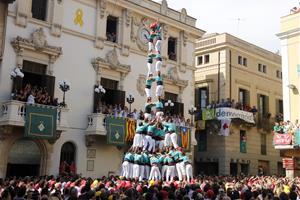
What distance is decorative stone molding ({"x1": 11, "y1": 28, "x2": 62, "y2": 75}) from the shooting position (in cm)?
2319

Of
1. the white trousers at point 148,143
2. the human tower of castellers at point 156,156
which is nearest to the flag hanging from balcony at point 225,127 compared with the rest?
the human tower of castellers at point 156,156

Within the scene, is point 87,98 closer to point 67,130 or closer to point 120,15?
point 67,130

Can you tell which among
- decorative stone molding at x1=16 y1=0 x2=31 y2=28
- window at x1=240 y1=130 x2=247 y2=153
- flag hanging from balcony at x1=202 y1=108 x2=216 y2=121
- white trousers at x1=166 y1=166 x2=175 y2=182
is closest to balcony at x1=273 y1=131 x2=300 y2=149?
flag hanging from balcony at x1=202 y1=108 x2=216 y2=121

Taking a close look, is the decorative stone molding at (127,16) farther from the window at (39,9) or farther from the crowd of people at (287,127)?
the crowd of people at (287,127)

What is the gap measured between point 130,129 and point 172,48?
8.77 m

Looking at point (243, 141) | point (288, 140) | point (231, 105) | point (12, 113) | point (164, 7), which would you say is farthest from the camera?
point (243, 141)

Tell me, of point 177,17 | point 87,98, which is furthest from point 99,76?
point 177,17

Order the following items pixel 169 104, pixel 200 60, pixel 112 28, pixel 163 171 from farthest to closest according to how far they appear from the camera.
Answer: pixel 200 60, pixel 169 104, pixel 112 28, pixel 163 171

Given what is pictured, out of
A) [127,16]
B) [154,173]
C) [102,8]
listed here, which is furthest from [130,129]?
[102,8]

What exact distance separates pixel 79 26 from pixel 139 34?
4850 millimetres

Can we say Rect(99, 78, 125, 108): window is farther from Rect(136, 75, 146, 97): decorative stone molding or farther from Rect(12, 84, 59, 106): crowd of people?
Rect(12, 84, 59, 106): crowd of people

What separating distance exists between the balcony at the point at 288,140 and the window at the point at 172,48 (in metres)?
9.33

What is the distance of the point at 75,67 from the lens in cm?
2588

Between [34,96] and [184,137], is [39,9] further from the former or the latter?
[184,137]
